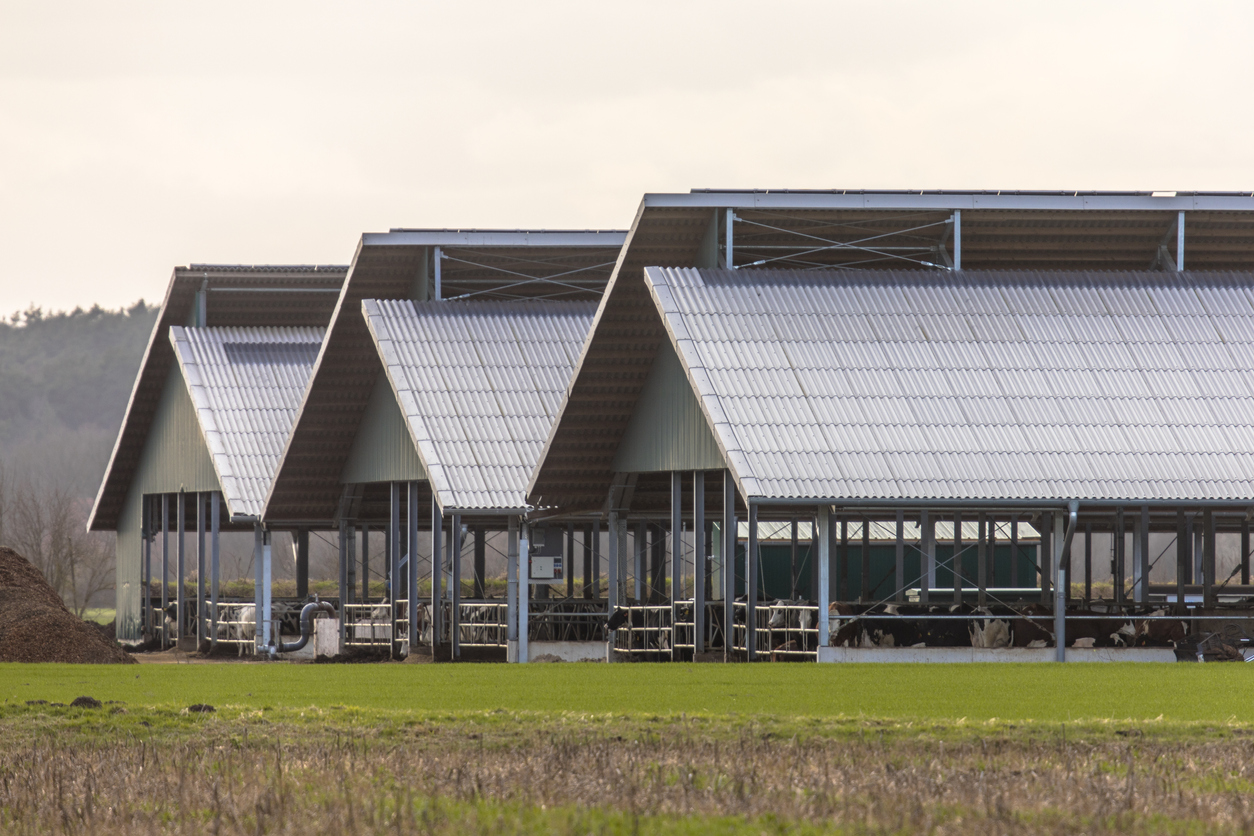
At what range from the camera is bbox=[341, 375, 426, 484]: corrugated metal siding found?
3666 centimetres

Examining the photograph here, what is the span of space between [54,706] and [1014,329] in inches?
714

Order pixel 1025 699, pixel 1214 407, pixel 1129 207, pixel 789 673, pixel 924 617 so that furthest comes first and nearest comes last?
pixel 1129 207
pixel 1214 407
pixel 924 617
pixel 789 673
pixel 1025 699

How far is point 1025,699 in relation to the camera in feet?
62.7

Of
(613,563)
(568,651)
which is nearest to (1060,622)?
(613,563)

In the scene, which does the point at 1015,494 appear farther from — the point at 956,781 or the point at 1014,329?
the point at 956,781

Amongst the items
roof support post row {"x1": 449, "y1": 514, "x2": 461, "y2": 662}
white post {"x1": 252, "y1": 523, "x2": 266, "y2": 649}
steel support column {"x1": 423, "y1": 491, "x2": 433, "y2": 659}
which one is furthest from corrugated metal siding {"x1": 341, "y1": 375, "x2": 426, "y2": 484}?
white post {"x1": 252, "y1": 523, "x2": 266, "y2": 649}

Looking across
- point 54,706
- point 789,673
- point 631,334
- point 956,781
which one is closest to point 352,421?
point 631,334

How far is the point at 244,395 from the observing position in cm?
4334

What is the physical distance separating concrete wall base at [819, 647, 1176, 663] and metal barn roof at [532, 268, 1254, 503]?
94.3 inches

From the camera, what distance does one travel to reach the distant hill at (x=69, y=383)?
500 feet

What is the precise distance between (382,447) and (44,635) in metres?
9.18

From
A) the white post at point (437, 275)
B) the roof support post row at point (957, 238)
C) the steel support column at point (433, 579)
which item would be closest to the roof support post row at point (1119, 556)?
the roof support post row at point (957, 238)

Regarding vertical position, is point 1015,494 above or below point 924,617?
above

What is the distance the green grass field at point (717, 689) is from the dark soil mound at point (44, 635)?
2600 millimetres
